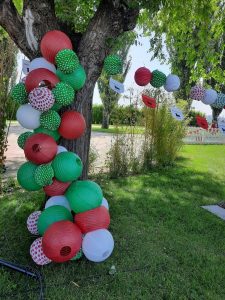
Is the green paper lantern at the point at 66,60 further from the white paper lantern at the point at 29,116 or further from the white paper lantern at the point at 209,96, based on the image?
the white paper lantern at the point at 209,96

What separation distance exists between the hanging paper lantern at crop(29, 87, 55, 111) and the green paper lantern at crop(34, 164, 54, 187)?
510mm

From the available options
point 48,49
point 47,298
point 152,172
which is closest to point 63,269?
point 47,298

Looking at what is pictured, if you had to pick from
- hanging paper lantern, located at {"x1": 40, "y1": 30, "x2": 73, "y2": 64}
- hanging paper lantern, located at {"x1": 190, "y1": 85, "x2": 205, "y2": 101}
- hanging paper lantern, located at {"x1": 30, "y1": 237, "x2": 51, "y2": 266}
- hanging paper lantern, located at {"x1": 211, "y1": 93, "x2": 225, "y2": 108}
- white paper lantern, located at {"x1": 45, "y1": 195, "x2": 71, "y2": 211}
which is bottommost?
hanging paper lantern, located at {"x1": 30, "y1": 237, "x2": 51, "y2": 266}

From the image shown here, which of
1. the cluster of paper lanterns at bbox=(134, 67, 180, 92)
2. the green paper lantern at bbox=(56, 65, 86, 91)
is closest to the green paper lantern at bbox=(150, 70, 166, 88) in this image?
the cluster of paper lanterns at bbox=(134, 67, 180, 92)

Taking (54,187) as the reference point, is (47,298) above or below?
below

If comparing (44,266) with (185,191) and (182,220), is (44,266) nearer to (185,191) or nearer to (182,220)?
(182,220)

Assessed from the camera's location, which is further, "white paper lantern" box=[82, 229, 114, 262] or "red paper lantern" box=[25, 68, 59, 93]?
"red paper lantern" box=[25, 68, 59, 93]

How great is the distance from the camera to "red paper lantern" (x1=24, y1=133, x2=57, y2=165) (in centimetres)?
301

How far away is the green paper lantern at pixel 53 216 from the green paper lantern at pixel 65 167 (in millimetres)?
266

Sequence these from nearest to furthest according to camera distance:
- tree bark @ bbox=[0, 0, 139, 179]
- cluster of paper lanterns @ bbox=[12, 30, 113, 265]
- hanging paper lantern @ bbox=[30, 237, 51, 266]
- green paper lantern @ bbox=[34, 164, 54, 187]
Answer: cluster of paper lanterns @ bbox=[12, 30, 113, 265], green paper lantern @ bbox=[34, 164, 54, 187], hanging paper lantern @ bbox=[30, 237, 51, 266], tree bark @ bbox=[0, 0, 139, 179]

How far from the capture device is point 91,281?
126 inches

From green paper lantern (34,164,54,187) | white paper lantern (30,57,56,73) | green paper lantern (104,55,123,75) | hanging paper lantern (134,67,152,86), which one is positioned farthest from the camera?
hanging paper lantern (134,67,152,86)

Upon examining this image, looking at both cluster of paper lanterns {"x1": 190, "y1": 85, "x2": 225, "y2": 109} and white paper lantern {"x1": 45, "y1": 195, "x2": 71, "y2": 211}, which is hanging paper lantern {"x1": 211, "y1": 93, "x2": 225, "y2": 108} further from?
white paper lantern {"x1": 45, "y1": 195, "x2": 71, "y2": 211}

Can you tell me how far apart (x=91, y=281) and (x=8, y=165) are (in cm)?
554
